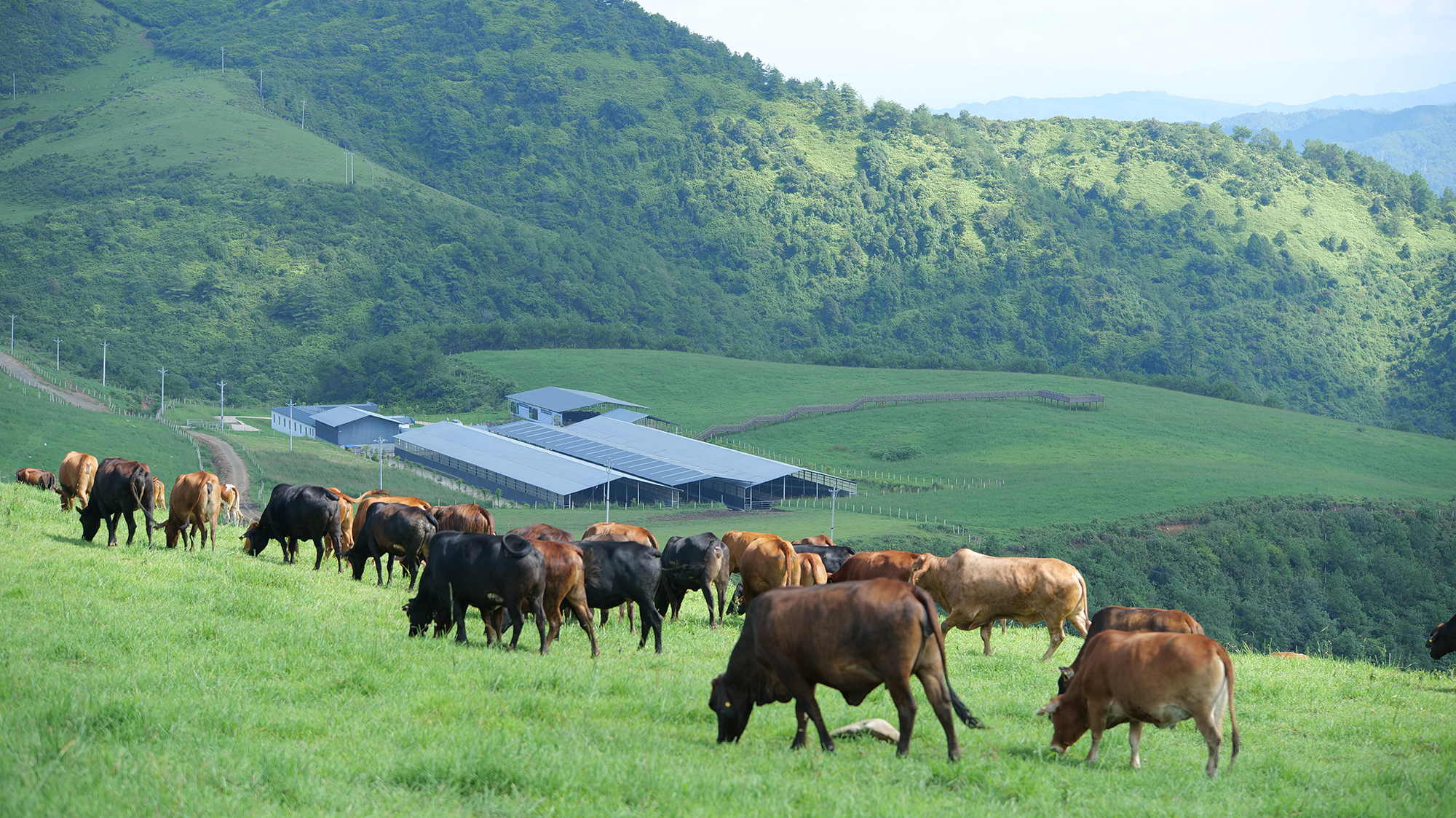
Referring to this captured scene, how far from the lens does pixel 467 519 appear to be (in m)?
19.3

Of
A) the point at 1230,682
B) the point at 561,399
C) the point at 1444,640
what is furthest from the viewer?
the point at 561,399

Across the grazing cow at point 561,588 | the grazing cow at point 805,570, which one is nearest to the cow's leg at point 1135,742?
the grazing cow at point 561,588

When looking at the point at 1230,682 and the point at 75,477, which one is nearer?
the point at 1230,682

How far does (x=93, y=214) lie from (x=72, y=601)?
475 feet

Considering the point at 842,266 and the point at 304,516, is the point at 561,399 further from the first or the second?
the point at 842,266

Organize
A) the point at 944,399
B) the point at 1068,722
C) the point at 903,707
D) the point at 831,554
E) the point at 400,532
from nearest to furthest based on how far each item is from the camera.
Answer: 1. the point at 903,707
2. the point at 1068,722
3. the point at 400,532
4. the point at 831,554
5. the point at 944,399

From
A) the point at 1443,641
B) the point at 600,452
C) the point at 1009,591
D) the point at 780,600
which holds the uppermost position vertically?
→ the point at 780,600

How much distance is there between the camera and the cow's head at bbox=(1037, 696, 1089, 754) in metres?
10.2

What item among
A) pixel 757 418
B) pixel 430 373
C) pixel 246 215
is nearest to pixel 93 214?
pixel 246 215

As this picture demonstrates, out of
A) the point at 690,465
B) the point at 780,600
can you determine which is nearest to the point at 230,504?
the point at 780,600

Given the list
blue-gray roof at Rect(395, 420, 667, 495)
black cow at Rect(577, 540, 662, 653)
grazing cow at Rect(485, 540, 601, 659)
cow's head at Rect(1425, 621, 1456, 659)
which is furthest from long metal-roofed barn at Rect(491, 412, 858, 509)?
grazing cow at Rect(485, 540, 601, 659)

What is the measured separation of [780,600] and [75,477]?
18534 millimetres

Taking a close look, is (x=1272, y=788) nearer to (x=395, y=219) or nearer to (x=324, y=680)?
(x=324, y=680)

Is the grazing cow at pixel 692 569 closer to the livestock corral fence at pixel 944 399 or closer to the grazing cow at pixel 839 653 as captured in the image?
the grazing cow at pixel 839 653
